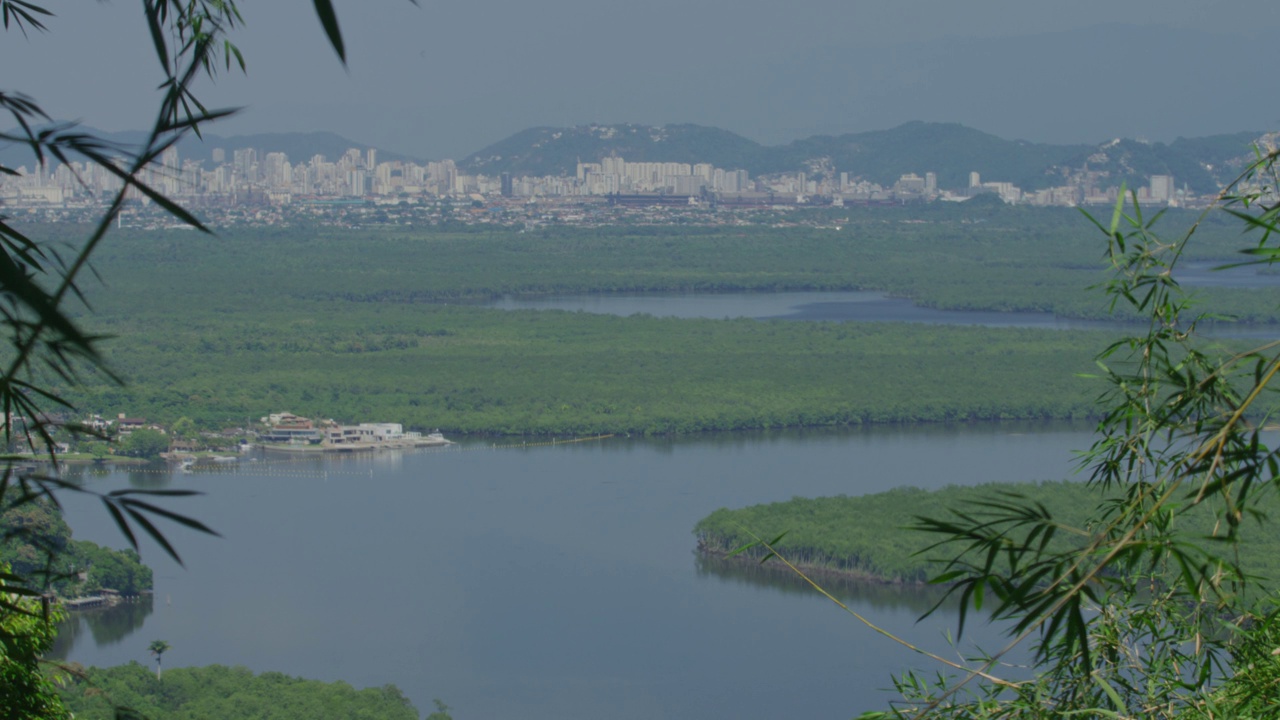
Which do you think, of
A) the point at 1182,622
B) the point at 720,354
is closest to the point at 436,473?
the point at 720,354

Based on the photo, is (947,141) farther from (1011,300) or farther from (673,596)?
(673,596)

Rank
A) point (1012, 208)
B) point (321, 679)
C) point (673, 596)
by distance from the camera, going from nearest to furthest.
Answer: point (321, 679) → point (673, 596) → point (1012, 208)

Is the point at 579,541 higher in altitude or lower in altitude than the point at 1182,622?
lower

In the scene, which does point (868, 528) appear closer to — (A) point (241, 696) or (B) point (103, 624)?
(A) point (241, 696)

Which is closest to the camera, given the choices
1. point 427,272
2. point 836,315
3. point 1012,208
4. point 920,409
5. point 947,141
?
point 920,409

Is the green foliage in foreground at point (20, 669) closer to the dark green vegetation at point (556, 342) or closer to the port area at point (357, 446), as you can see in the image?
the dark green vegetation at point (556, 342)
